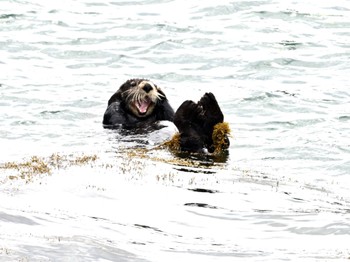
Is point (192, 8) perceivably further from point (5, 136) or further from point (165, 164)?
point (165, 164)

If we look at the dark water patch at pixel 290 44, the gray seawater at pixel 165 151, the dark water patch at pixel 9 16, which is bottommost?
the gray seawater at pixel 165 151

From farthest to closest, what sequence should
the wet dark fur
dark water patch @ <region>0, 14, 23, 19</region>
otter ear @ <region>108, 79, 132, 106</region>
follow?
dark water patch @ <region>0, 14, 23, 19</region> < otter ear @ <region>108, 79, 132, 106</region> < the wet dark fur

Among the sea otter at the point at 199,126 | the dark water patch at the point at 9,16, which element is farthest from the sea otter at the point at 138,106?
the dark water patch at the point at 9,16

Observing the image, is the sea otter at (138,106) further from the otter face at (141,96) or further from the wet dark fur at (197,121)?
the wet dark fur at (197,121)

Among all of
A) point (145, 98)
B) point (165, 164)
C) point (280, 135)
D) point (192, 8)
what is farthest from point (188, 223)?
point (192, 8)

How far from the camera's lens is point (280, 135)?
39.3ft

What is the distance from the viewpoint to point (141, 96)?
11.1 meters

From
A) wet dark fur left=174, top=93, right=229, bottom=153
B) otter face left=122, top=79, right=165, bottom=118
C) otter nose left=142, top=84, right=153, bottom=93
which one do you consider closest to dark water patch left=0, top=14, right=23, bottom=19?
otter face left=122, top=79, right=165, bottom=118

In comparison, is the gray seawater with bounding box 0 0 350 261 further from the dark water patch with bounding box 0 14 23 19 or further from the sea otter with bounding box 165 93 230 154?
the sea otter with bounding box 165 93 230 154

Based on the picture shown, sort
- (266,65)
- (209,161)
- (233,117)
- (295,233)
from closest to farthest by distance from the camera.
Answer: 1. (295,233)
2. (209,161)
3. (233,117)
4. (266,65)

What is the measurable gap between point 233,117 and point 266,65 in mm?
3202

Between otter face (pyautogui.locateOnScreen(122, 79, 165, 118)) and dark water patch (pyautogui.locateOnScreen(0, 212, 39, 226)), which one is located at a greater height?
otter face (pyautogui.locateOnScreen(122, 79, 165, 118))

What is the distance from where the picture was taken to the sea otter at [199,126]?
9281 mm

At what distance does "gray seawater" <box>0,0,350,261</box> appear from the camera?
5.94 metres
